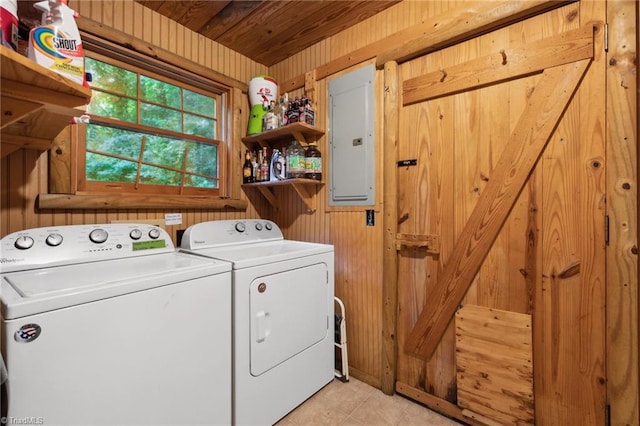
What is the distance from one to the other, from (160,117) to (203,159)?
1.35 ft

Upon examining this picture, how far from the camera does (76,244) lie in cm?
139

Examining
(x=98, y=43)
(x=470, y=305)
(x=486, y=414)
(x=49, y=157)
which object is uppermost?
(x=98, y=43)

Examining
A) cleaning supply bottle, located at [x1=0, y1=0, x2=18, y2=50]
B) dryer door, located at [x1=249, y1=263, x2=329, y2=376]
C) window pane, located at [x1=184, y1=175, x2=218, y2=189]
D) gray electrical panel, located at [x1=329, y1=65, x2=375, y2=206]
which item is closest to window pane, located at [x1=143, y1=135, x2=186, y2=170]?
window pane, located at [x1=184, y1=175, x2=218, y2=189]

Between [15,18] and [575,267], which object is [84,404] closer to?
[15,18]

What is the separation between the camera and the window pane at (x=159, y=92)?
197 centimetres

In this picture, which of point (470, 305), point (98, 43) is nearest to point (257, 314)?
point (470, 305)

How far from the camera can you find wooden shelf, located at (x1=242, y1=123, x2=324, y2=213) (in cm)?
205

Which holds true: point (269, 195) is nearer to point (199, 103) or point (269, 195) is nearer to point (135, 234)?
→ point (199, 103)

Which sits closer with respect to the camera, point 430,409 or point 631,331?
point 631,331

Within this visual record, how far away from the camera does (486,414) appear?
4.86 ft

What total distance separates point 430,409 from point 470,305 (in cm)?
68

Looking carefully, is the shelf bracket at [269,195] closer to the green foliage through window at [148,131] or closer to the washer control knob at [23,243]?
the green foliage through window at [148,131]

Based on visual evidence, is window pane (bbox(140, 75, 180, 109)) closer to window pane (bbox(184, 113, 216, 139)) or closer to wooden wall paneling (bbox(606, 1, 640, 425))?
window pane (bbox(184, 113, 216, 139))

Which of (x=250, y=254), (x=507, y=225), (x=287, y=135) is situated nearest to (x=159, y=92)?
(x=287, y=135)
